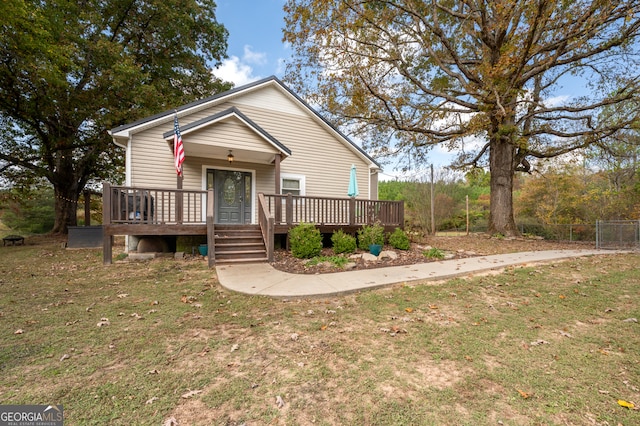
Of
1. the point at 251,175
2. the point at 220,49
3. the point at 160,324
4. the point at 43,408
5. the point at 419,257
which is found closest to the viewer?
the point at 43,408

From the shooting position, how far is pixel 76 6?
12.4 metres

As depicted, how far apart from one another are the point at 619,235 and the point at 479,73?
26.9 feet

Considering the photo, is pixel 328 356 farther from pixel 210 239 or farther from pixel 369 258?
pixel 210 239

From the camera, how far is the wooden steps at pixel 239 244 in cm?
718

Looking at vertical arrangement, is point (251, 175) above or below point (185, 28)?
below

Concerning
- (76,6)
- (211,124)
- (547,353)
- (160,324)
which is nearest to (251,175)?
(211,124)

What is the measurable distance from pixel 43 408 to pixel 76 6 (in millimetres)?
17769

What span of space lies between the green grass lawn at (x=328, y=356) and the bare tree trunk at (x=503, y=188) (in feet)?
24.7

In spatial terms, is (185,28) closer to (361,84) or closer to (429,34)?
(361,84)

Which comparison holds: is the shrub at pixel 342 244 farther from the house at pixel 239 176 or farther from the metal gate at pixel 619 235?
the metal gate at pixel 619 235

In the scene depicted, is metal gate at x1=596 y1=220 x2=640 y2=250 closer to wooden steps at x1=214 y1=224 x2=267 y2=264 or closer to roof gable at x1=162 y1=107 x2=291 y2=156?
roof gable at x1=162 y1=107 x2=291 y2=156

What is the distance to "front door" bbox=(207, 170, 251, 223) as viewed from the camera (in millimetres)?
9883

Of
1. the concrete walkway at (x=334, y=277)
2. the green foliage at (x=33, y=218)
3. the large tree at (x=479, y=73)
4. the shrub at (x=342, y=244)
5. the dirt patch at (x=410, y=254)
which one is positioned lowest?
the concrete walkway at (x=334, y=277)

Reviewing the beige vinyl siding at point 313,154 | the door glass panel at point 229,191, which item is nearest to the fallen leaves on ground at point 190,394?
the door glass panel at point 229,191
